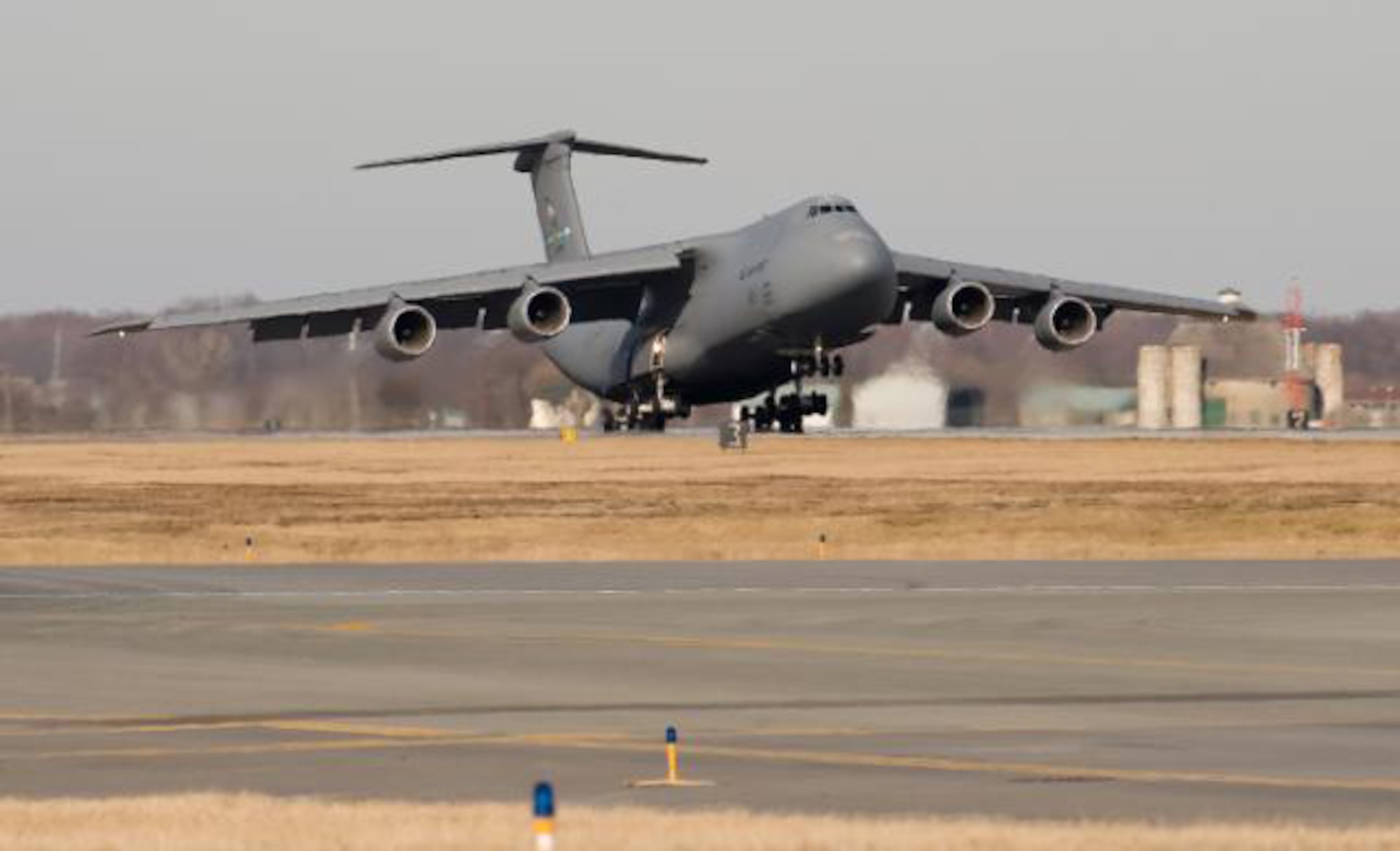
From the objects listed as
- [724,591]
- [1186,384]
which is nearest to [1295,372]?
[1186,384]

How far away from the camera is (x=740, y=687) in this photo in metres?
22.2

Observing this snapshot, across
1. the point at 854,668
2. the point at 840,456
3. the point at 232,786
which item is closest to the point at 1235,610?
the point at 854,668

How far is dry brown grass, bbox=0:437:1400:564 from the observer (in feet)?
142

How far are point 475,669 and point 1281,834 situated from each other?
38.5 ft

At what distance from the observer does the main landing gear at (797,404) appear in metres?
66.6

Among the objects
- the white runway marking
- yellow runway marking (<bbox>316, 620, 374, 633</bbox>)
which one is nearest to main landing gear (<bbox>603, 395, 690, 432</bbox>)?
the white runway marking

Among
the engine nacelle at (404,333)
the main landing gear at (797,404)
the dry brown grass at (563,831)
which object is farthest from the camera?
the main landing gear at (797,404)

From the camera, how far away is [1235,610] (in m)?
29.2

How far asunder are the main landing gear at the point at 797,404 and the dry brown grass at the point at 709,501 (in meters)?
1.31

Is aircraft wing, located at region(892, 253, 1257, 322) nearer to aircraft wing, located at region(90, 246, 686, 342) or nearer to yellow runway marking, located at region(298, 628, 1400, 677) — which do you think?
aircraft wing, located at region(90, 246, 686, 342)

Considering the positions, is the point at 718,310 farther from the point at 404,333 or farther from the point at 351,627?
the point at 351,627

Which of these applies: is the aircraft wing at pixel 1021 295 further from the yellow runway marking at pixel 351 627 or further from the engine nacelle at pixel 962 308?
the yellow runway marking at pixel 351 627

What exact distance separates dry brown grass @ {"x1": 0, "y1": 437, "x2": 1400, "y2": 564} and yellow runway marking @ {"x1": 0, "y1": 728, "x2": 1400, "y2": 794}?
23135 millimetres

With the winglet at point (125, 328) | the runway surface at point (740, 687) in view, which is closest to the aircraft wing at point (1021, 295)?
the winglet at point (125, 328)
